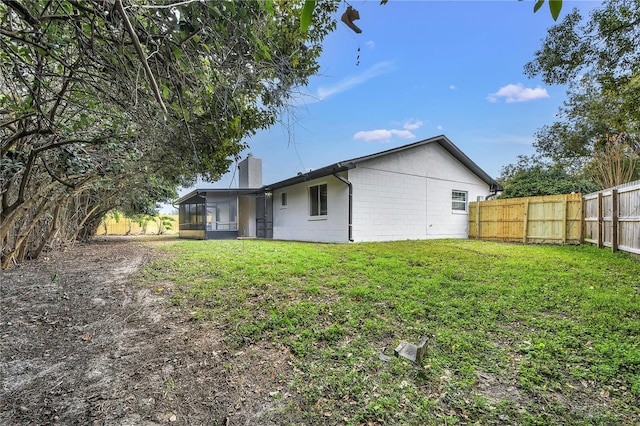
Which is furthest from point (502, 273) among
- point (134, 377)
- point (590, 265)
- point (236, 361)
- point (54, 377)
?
point (54, 377)

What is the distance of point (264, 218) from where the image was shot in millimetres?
16125

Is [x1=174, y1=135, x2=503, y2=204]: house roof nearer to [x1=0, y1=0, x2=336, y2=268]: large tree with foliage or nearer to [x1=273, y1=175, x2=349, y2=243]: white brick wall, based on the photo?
[x1=273, y1=175, x2=349, y2=243]: white brick wall

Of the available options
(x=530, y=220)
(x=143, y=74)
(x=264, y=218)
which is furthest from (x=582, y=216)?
(x=264, y=218)

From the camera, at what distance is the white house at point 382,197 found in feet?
36.3

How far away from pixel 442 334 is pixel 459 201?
12.3 m

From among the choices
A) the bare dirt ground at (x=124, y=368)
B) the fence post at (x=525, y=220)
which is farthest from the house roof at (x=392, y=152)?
the bare dirt ground at (x=124, y=368)

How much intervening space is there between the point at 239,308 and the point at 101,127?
3593 mm

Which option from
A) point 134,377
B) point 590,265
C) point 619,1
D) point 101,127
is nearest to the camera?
point 134,377

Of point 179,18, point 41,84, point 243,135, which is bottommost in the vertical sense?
point 243,135

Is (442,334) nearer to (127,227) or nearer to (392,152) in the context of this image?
(392,152)

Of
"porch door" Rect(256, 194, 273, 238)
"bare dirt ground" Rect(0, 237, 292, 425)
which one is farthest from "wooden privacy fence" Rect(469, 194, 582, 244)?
"bare dirt ground" Rect(0, 237, 292, 425)

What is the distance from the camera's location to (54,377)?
8.47 feet

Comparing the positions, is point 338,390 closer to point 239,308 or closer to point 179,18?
point 239,308

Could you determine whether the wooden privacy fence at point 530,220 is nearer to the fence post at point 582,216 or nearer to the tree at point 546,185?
the fence post at point 582,216
